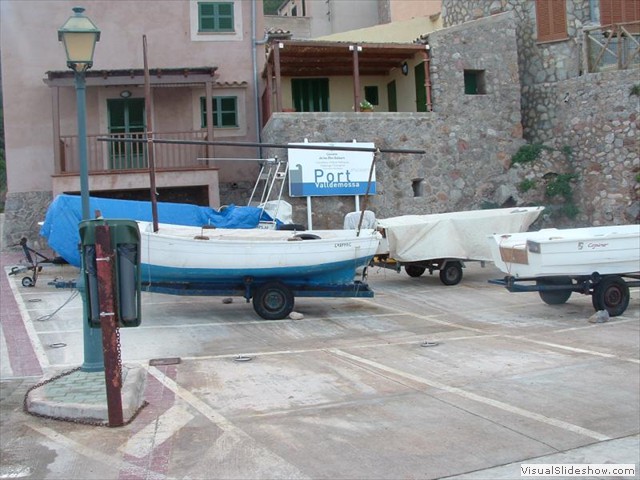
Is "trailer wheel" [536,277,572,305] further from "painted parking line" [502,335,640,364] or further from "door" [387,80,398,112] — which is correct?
"door" [387,80,398,112]

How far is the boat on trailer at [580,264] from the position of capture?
13.4 meters

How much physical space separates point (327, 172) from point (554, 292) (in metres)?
8.27

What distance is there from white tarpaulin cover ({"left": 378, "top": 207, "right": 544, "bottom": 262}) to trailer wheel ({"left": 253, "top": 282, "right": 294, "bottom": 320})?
170 inches

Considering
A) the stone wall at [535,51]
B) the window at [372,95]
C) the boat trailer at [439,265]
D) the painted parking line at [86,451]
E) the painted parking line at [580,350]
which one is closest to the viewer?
the painted parking line at [86,451]

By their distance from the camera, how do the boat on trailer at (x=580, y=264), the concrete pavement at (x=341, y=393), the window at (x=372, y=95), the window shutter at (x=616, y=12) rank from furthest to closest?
the window at (x=372, y=95), the window shutter at (x=616, y=12), the boat on trailer at (x=580, y=264), the concrete pavement at (x=341, y=393)

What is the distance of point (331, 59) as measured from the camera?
22625mm

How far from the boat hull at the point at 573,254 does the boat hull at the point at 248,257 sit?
2.80 metres

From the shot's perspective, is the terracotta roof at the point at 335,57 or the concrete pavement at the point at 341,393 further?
the terracotta roof at the point at 335,57

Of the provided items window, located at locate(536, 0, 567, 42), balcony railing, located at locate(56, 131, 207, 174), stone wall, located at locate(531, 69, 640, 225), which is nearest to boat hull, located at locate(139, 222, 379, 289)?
balcony railing, located at locate(56, 131, 207, 174)

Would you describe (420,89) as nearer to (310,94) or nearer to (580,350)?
(310,94)

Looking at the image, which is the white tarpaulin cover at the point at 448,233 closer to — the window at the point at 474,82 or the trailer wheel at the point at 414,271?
the trailer wheel at the point at 414,271

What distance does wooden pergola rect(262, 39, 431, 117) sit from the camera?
20672 millimetres

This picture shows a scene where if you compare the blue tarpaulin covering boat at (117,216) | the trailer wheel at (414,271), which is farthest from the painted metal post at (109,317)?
the trailer wheel at (414,271)

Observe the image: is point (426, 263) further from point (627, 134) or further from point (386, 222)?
point (627, 134)
